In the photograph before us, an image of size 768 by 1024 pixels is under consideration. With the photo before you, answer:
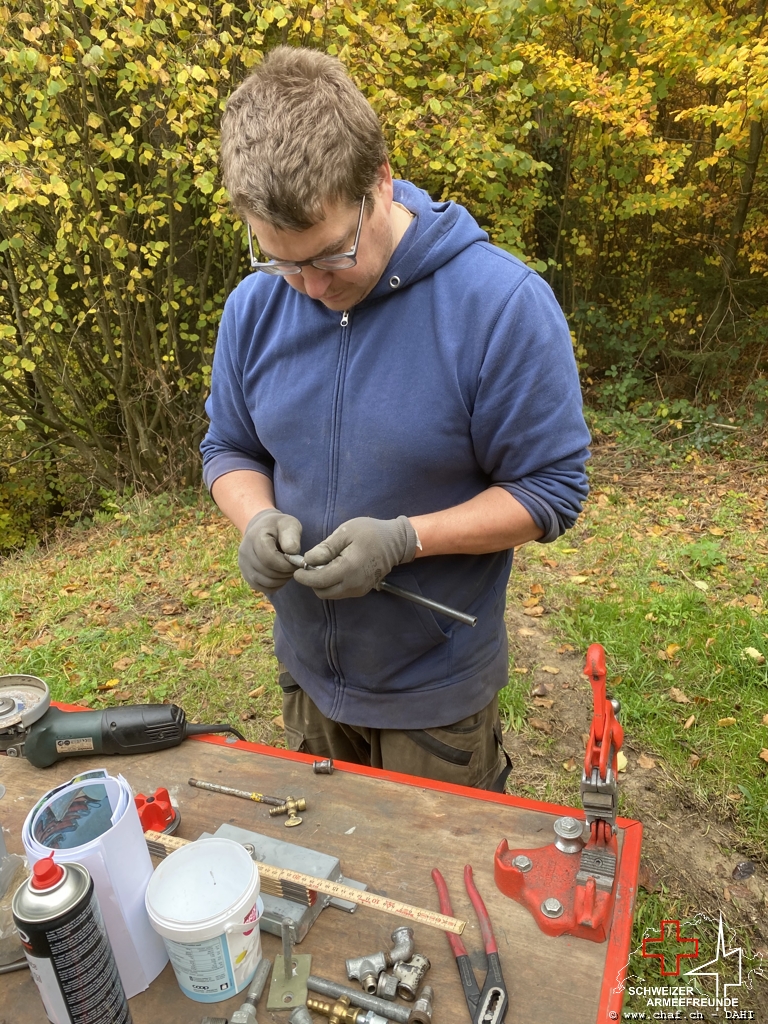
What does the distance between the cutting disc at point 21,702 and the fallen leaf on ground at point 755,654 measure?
3111 mm

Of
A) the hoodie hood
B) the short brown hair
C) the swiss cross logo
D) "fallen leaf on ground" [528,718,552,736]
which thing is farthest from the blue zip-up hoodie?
"fallen leaf on ground" [528,718,552,736]

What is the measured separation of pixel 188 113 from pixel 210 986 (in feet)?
15.6

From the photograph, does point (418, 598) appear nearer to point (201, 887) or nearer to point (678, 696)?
point (201, 887)

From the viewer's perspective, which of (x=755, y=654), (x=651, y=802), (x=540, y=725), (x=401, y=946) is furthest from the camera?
(x=755, y=654)

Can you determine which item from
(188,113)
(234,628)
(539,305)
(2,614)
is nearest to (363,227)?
(539,305)

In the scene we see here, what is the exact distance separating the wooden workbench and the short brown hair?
1.19 m

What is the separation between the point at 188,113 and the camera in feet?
14.8

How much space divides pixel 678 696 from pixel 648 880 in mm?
1004

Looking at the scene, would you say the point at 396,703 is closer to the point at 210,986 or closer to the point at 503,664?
Result: the point at 503,664

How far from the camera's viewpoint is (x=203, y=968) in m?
1.11

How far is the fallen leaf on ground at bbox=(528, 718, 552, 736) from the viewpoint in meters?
3.26

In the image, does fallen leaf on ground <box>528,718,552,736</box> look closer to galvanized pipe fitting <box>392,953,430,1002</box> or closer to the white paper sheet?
galvanized pipe fitting <box>392,953,430,1002</box>

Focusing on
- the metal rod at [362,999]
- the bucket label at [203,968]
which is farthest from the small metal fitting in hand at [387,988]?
the bucket label at [203,968]

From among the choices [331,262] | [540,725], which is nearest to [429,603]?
[331,262]
